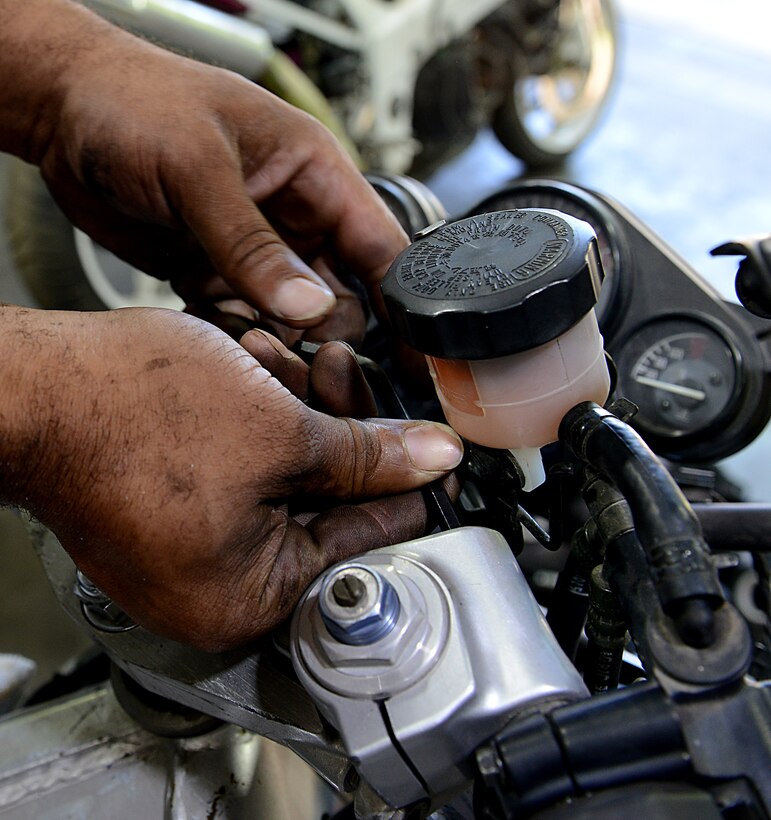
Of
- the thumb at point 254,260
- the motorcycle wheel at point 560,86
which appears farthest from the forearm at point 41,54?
the motorcycle wheel at point 560,86

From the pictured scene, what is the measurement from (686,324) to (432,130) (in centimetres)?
168

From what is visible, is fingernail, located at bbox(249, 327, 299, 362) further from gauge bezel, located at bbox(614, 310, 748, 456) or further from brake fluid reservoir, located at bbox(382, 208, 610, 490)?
gauge bezel, located at bbox(614, 310, 748, 456)

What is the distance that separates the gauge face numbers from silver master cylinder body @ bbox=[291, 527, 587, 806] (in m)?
0.50

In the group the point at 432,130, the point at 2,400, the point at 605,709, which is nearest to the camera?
the point at 605,709

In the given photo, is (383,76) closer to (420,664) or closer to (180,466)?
(180,466)

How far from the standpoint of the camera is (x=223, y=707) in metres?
0.56

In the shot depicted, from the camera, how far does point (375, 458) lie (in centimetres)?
57

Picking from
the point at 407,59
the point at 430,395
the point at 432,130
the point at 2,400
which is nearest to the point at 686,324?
the point at 430,395

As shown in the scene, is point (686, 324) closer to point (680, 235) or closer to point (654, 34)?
point (680, 235)

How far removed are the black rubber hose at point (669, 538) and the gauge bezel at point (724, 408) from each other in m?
0.49

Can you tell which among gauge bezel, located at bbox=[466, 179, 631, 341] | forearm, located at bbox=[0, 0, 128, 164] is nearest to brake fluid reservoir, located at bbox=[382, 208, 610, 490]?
gauge bezel, located at bbox=[466, 179, 631, 341]

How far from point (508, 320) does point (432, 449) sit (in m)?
0.15

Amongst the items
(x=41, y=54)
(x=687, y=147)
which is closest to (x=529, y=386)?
(x=41, y=54)

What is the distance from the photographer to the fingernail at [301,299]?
750mm
